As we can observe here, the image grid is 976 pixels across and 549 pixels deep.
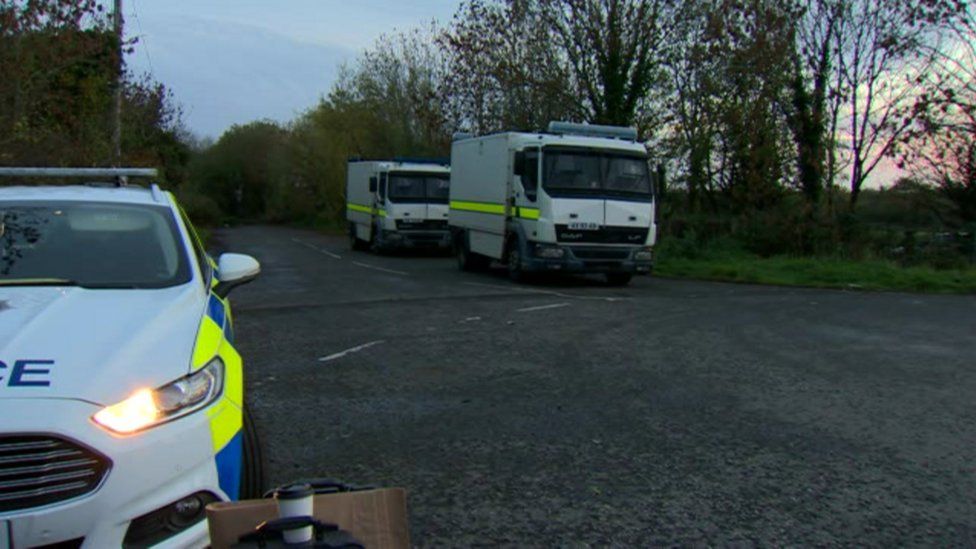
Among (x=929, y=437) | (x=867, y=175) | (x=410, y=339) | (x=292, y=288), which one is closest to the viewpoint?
(x=929, y=437)

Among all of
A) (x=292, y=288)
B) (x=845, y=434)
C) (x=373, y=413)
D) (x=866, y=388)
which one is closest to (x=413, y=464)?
(x=373, y=413)

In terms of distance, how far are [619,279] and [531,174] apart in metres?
3.31

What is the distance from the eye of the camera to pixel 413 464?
17.0 feet

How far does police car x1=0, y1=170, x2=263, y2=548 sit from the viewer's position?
2.96 metres

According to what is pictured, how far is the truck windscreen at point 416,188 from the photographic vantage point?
27.1m

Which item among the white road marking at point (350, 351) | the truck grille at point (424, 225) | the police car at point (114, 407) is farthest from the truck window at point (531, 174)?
the police car at point (114, 407)

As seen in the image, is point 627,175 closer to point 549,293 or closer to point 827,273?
point 549,293

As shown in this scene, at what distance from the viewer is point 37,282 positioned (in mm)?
4324

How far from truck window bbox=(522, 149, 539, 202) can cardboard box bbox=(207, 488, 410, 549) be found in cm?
1397

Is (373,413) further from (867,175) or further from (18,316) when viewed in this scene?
(867,175)

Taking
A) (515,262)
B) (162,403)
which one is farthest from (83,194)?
(515,262)

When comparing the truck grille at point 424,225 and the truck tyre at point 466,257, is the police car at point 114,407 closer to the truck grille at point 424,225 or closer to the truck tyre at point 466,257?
the truck tyre at point 466,257

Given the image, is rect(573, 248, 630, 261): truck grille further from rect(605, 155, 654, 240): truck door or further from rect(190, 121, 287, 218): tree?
rect(190, 121, 287, 218): tree

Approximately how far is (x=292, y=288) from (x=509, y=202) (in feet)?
15.0
